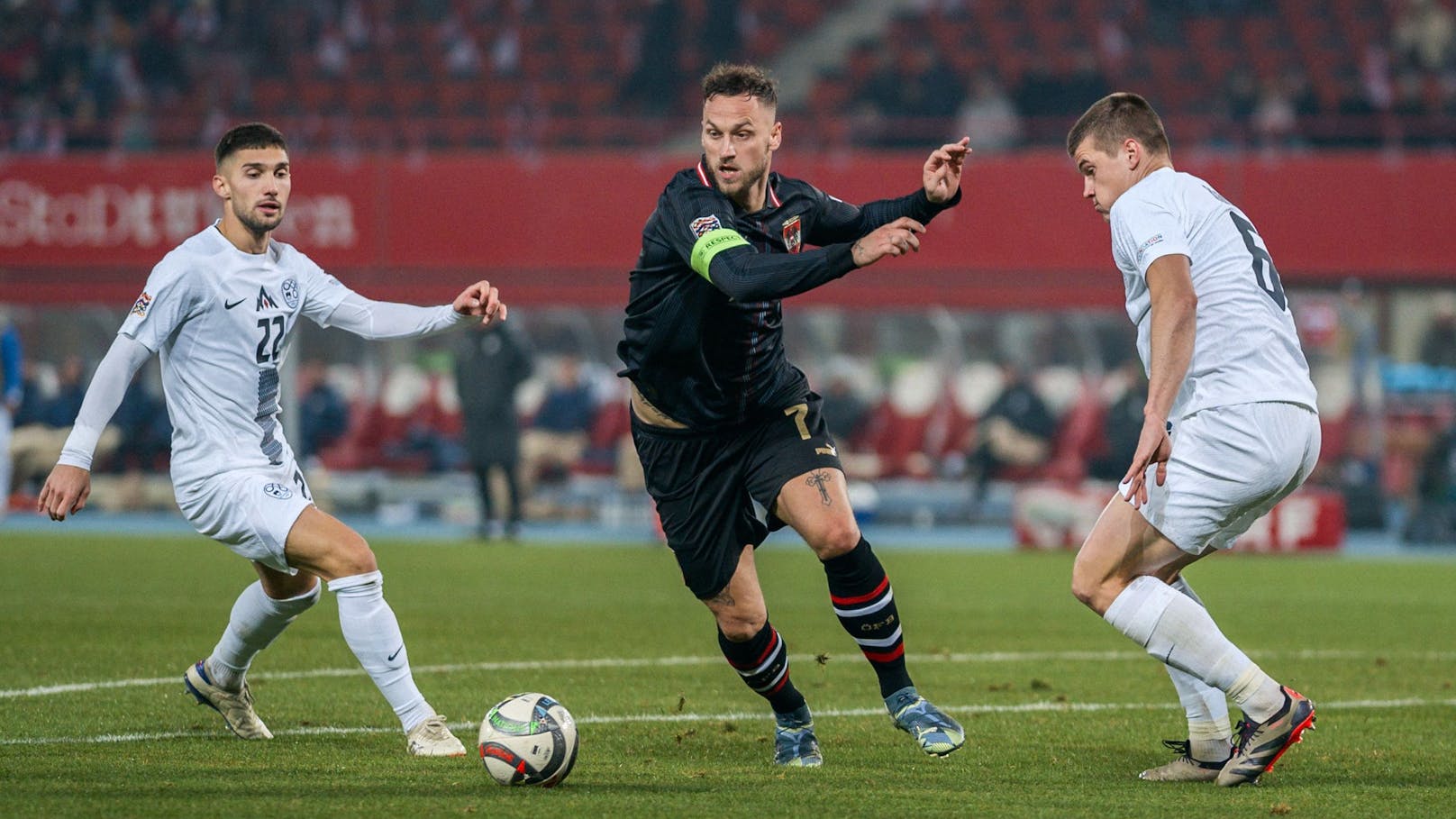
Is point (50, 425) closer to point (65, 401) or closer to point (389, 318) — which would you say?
point (65, 401)

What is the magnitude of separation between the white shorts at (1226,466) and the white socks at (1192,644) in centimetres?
20

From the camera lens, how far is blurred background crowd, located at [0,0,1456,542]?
21594mm

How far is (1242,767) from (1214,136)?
18781mm

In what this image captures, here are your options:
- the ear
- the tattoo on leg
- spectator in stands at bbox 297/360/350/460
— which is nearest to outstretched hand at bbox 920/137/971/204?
the ear

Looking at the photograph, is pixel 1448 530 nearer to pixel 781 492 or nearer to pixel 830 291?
pixel 830 291

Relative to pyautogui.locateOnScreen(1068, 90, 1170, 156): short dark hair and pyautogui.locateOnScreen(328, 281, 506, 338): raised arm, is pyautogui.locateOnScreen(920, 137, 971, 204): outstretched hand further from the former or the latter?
A: pyautogui.locateOnScreen(328, 281, 506, 338): raised arm

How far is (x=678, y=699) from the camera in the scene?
799cm

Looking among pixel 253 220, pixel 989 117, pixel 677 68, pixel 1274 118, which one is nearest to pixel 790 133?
pixel 989 117

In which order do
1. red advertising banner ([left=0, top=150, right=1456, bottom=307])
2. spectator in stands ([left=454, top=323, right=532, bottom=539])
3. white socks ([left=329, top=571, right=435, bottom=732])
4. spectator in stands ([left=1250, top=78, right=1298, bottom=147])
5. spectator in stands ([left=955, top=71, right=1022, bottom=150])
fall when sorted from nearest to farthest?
white socks ([left=329, top=571, right=435, bottom=732]) < spectator in stands ([left=454, top=323, right=532, bottom=539]) < red advertising banner ([left=0, top=150, right=1456, bottom=307]) < spectator in stands ([left=1250, top=78, right=1298, bottom=147]) < spectator in stands ([left=955, top=71, right=1022, bottom=150])

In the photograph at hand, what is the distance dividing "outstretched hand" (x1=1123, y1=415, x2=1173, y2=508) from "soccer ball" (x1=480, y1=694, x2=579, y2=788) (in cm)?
191

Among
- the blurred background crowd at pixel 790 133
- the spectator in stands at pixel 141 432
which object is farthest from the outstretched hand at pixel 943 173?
the spectator in stands at pixel 141 432

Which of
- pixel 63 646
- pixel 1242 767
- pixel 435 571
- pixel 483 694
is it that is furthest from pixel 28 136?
pixel 1242 767

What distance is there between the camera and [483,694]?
7945mm

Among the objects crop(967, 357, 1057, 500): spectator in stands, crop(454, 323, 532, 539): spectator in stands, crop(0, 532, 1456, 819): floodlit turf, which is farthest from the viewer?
crop(967, 357, 1057, 500): spectator in stands
